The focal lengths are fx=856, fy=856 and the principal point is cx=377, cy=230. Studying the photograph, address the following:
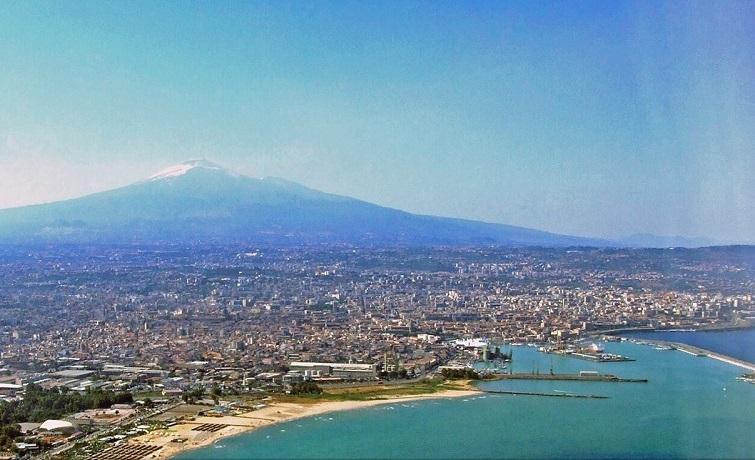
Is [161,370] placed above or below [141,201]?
below

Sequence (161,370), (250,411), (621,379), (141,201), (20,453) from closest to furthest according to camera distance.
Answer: (20,453) → (250,411) → (621,379) → (161,370) → (141,201)

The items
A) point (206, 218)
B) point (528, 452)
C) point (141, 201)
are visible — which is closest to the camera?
point (528, 452)

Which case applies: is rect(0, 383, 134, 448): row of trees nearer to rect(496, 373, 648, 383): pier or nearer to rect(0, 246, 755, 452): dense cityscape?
rect(0, 246, 755, 452): dense cityscape

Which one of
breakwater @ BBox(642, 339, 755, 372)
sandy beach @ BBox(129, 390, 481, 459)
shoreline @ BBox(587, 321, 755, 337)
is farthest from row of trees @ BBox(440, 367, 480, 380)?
shoreline @ BBox(587, 321, 755, 337)

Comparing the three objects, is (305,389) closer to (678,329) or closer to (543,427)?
(543,427)

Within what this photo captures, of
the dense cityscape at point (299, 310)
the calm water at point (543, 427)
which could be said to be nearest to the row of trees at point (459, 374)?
the dense cityscape at point (299, 310)

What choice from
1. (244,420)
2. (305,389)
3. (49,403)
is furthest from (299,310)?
(244,420)

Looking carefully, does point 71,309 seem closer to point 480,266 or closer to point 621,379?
point 621,379

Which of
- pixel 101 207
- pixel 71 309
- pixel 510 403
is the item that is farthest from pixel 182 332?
pixel 101 207
